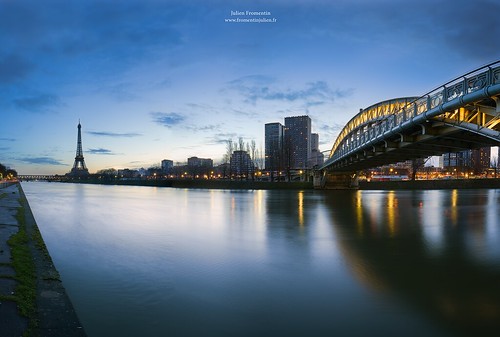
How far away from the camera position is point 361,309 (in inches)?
284

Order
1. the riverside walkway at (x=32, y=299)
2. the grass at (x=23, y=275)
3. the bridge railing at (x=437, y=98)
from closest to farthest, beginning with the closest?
the riverside walkway at (x=32, y=299) → the grass at (x=23, y=275) → the bridge railing at (x=437, y=98)

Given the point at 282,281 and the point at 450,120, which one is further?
the point at 450,120

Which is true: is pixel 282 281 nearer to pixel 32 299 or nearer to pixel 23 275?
pixel 32 299

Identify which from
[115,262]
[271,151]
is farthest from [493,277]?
[271,151]

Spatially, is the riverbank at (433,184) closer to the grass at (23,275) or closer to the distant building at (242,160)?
the distant building at (242,160)

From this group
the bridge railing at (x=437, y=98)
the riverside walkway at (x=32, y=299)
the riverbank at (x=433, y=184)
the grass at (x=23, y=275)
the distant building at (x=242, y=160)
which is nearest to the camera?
the riverside walkway at (x=32, y=299)

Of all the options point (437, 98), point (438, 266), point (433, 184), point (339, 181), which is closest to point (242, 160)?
point (339, 181)

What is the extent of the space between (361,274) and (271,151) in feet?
284

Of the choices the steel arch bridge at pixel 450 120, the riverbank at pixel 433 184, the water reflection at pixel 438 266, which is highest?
the steel arch bridge at pixel 450 120

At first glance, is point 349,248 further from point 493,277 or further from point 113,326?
point 113,326

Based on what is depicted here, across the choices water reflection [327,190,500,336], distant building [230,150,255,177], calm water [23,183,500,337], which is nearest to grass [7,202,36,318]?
calm water [23,183,500,337]

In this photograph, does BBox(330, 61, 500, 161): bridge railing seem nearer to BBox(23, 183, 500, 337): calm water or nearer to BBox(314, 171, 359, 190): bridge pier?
BBox(23, 183, 500, 337): calm water

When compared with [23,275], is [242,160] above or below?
above

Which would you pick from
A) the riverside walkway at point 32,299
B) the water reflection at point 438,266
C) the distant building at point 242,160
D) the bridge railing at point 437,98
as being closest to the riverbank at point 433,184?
the distant building at point 242,160
